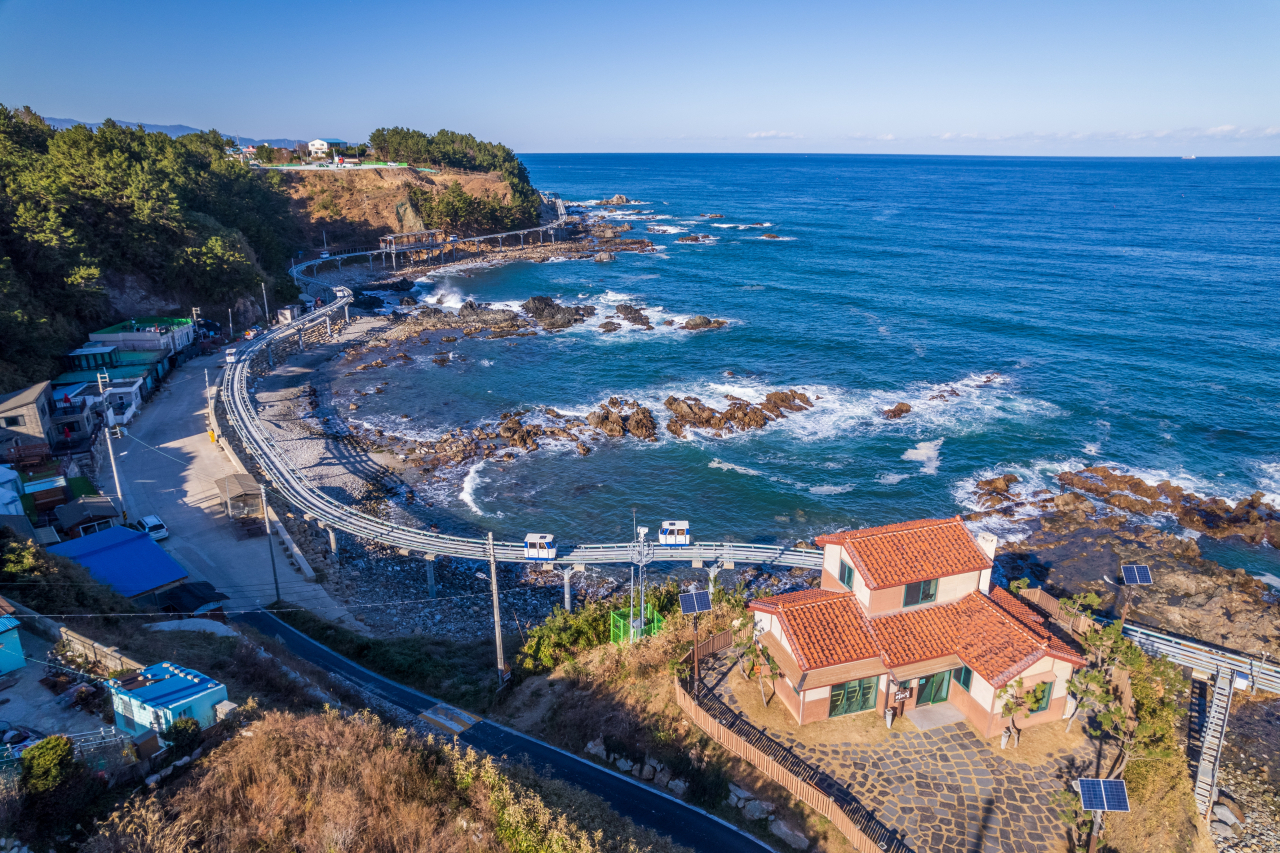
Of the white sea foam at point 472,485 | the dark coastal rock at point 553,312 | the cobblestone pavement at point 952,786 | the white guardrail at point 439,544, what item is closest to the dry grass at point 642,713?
the cobblestone pavement at point 952,786

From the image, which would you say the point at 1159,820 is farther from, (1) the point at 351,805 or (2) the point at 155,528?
(2) the point at 155,528

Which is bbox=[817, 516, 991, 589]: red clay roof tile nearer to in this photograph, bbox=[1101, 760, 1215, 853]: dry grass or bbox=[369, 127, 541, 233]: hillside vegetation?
bbox=[1101, 760, 1215, 853]: dry grass

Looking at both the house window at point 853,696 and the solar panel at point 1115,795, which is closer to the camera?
the solar panel at point 1115,795

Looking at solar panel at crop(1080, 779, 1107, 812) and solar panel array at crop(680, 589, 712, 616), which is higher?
solar panel array at crop(680, 589, 712, 616)

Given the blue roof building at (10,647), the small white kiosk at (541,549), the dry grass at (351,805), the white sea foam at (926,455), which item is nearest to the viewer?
the dry grass at (351,805)

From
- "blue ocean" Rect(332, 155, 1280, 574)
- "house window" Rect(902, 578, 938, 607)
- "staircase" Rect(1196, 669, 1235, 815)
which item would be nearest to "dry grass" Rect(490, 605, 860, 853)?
"house window" Rect(902, 578, 938, 607)

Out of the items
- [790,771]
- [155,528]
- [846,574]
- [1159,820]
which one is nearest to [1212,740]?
[1159,820]

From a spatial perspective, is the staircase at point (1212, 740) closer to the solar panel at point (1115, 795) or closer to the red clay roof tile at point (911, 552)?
the solar panel at point (1115, 795)
